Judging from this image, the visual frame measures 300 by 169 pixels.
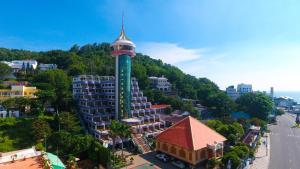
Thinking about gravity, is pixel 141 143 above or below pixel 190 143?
below

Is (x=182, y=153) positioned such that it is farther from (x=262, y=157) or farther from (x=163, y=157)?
(x=262, y=157)

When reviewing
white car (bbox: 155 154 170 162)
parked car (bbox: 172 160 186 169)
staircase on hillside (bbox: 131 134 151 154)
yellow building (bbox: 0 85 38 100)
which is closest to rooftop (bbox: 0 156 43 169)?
staircase on hillside (bbox: 131 134 151 154)

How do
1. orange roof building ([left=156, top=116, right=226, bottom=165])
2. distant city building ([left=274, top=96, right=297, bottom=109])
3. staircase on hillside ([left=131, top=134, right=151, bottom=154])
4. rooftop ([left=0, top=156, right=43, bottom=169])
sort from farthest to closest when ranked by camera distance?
1. distant city building ([left=274, top=96, right=297, bottom=109])
2. staircase on hillside ([left=131, top=134, right=151, bottom=154])
3. orange roof building ([left=156, top=116, right=226, bottom=165])
4. rooftop ([left=0, top=156, right=43, bottom=169])

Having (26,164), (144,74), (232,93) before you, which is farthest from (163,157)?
(232,93)

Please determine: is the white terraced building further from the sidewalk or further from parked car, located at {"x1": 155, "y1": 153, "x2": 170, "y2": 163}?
the sidewalk

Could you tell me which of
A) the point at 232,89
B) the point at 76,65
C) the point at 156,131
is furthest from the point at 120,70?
the point at 232,89

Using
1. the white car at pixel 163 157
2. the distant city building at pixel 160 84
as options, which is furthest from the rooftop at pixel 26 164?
the distant city building at pixel 160 84
